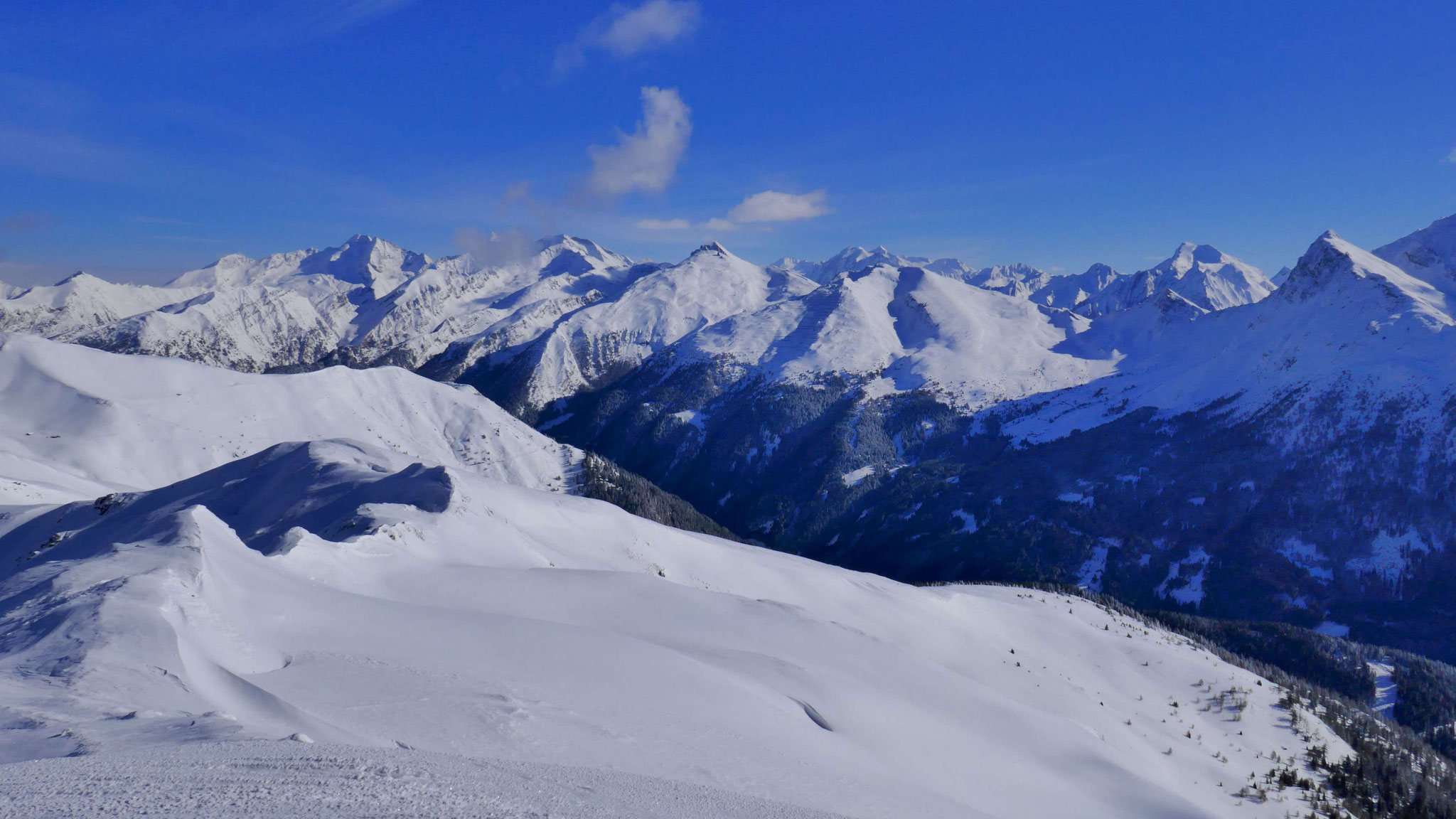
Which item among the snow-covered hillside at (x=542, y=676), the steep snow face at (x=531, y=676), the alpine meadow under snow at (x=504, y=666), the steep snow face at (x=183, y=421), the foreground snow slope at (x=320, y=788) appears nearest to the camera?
the foreground snow slope at (x=320, y=788)

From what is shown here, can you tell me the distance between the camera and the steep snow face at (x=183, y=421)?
98.3m

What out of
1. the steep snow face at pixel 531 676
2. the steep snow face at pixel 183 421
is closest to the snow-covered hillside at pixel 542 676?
the steep snow face at pixel 531 676

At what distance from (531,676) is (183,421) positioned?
127390 millimetres

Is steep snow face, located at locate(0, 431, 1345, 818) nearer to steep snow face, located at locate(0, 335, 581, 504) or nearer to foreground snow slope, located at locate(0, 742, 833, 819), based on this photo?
foreground snow slope, located at locate(0, 742, 833, 819)

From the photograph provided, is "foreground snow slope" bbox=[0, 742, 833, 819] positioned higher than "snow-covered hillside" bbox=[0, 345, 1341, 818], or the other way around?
"foreground snow slope" bbox=[0, 742, 833, 819]

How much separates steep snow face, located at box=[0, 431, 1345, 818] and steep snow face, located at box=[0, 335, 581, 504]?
2350 inches

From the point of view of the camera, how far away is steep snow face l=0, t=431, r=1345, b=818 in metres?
13.9

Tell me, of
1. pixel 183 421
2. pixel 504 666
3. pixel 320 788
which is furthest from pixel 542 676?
pixel 183 421

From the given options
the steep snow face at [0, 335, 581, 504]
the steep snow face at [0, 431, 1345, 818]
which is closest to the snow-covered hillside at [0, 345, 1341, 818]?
the steep snow face at [0, 431, 1345, 818]

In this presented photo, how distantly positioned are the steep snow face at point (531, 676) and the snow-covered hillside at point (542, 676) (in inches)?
4.0

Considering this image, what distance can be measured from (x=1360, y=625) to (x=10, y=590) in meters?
181

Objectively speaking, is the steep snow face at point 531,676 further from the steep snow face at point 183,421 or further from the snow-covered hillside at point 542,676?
the steep snow face at point 183,421

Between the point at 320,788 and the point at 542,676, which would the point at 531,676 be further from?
the point at 320,788

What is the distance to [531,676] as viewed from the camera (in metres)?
19.0
